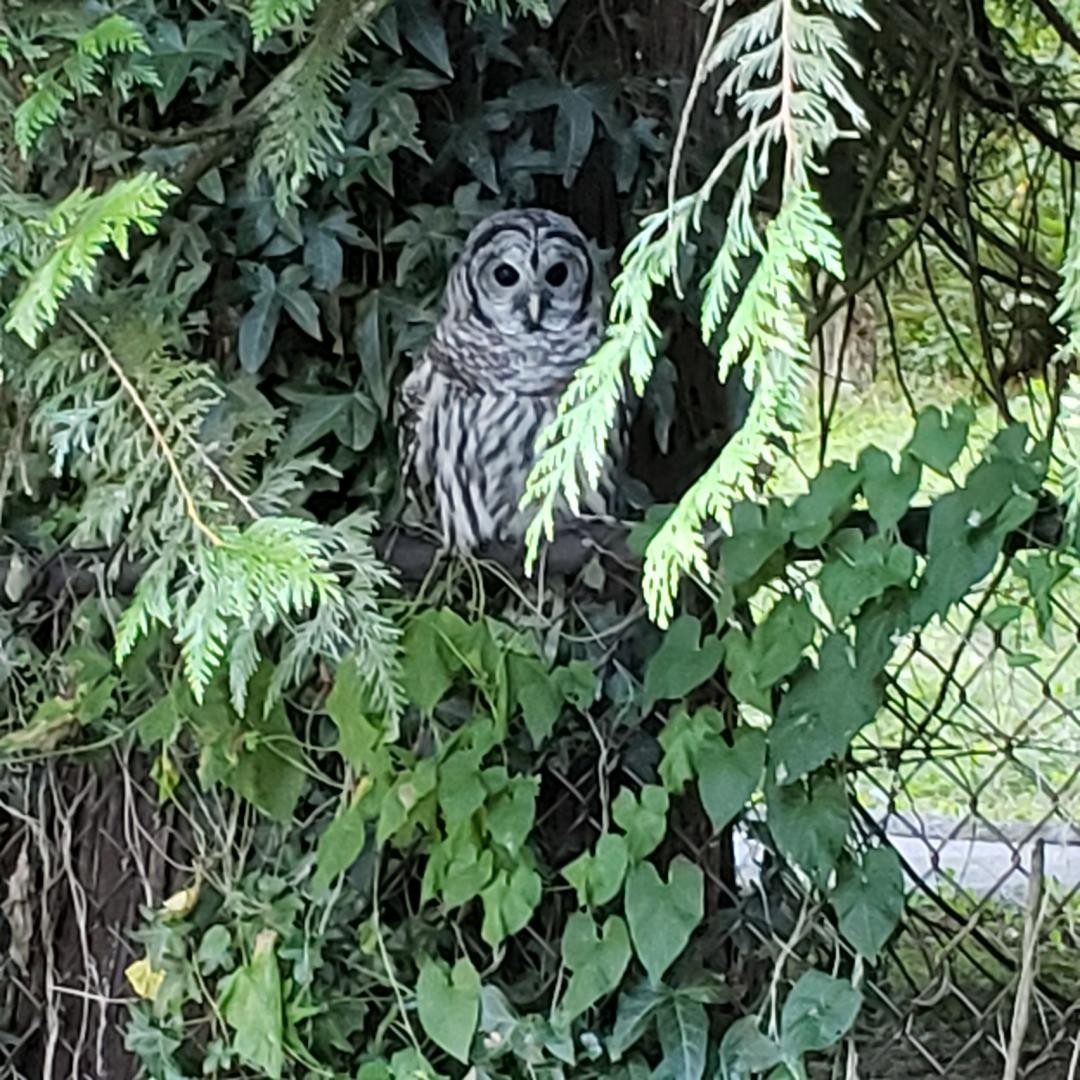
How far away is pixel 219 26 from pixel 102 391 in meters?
0.39

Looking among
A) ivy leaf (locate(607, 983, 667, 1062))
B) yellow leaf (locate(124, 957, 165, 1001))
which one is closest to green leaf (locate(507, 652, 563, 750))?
ivy leaf (locate(607, 983, 667, 1062))

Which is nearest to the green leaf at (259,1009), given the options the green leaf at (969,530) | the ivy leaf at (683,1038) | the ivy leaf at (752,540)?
the ivy leaf at (683,1038)

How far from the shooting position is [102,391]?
1165mm

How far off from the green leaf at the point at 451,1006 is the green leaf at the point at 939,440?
55 centimetres

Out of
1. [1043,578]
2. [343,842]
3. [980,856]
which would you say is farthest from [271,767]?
[980,856]

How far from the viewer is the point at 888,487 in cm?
115

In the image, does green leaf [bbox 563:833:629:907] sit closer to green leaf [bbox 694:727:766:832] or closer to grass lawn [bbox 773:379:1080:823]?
green leaf [bbox 694:727:766:832]

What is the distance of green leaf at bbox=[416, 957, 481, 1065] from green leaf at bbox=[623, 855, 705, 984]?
0.50ft

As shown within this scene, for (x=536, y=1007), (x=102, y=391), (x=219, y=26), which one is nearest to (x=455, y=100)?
(x=219, y=26)

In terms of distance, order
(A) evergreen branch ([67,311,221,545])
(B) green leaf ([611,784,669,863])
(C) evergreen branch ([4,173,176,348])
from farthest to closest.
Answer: (B) green leaf ([611,784,669,863]) < (A) evergreen branch ([67,311,221,545]) < (C) evergreen branch ([4,173,176,348])

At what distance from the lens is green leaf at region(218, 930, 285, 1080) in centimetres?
139

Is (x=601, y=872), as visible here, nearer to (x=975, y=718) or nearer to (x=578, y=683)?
(x=578, y=683)

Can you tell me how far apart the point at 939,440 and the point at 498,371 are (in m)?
0.41

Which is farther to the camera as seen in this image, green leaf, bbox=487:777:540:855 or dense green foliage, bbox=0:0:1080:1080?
green leaf, bbox=487:777:540:855
